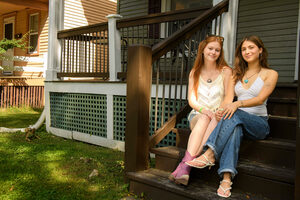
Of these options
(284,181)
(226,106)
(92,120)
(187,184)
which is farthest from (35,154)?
(284,181)

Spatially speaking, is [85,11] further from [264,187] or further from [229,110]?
[264,187]

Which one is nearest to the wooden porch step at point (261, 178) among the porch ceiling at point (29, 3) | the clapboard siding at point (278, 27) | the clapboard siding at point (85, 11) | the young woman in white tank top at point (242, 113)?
the young woman in white tank top at point (242, 113)

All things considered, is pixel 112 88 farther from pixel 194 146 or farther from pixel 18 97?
pixel 18 97

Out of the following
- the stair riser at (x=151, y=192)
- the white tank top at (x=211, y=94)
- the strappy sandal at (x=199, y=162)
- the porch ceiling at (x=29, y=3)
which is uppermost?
the porch ceiling at (x=29, y=3)

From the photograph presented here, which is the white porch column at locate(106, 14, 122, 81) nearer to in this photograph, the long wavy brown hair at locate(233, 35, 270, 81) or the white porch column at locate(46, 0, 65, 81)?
the white porch column at locate(46, 0, 65, 81)

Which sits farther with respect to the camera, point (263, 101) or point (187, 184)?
point (263, 101)

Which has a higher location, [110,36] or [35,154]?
[110,36]

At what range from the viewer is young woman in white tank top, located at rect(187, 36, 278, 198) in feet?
7.64

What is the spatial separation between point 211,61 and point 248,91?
1.54 ft

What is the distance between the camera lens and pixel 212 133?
8.04ft

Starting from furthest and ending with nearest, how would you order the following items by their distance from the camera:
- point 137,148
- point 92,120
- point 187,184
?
point 92,120, point 137,148, point 187,184

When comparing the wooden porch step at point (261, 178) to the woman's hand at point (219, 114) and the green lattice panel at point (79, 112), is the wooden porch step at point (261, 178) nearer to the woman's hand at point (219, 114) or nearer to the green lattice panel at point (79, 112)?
the woman's hand at point (219, 114)

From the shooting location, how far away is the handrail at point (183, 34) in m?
3.08

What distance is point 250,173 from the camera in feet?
7.78
